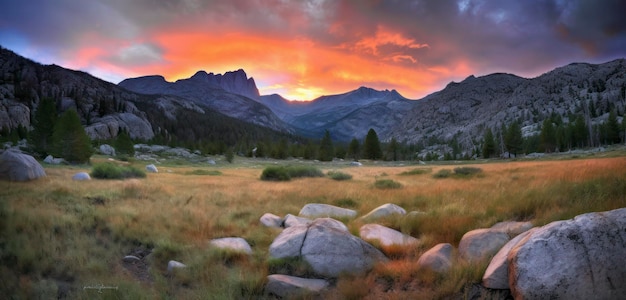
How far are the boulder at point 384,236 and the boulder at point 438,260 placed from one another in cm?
105

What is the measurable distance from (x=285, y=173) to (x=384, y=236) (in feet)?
57.7

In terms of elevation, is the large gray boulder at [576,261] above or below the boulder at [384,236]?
above

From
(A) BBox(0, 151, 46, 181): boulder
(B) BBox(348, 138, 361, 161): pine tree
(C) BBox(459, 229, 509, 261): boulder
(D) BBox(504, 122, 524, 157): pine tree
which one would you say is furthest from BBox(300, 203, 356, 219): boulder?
(D) BBox(504, 122, 524, 157): pine tree

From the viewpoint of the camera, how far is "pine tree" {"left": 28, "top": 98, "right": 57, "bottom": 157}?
146 ft

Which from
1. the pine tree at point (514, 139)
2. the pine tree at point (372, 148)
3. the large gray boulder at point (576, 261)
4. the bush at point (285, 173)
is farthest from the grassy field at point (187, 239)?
the pine tree at point (514, 139)

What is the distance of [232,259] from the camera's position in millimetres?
6957

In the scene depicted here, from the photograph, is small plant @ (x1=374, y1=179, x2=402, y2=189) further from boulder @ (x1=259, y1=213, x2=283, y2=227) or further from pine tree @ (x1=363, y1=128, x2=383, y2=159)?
pine tree @ (x1=363, y1=128, x2=383, y2=159)

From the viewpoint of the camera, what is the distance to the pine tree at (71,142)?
37.0 m

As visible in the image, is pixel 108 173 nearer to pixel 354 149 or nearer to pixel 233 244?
pixel 233 244

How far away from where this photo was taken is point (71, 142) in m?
37.2

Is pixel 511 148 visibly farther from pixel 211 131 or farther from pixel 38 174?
pixel 211 131

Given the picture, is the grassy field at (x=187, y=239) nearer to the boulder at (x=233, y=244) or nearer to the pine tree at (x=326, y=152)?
the boulder at (x=233, y=244)

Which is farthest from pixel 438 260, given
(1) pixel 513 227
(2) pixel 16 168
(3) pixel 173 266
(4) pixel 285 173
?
(4) pixel 285 173

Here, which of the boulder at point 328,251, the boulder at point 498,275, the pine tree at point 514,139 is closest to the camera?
the boulder at point 498,275
